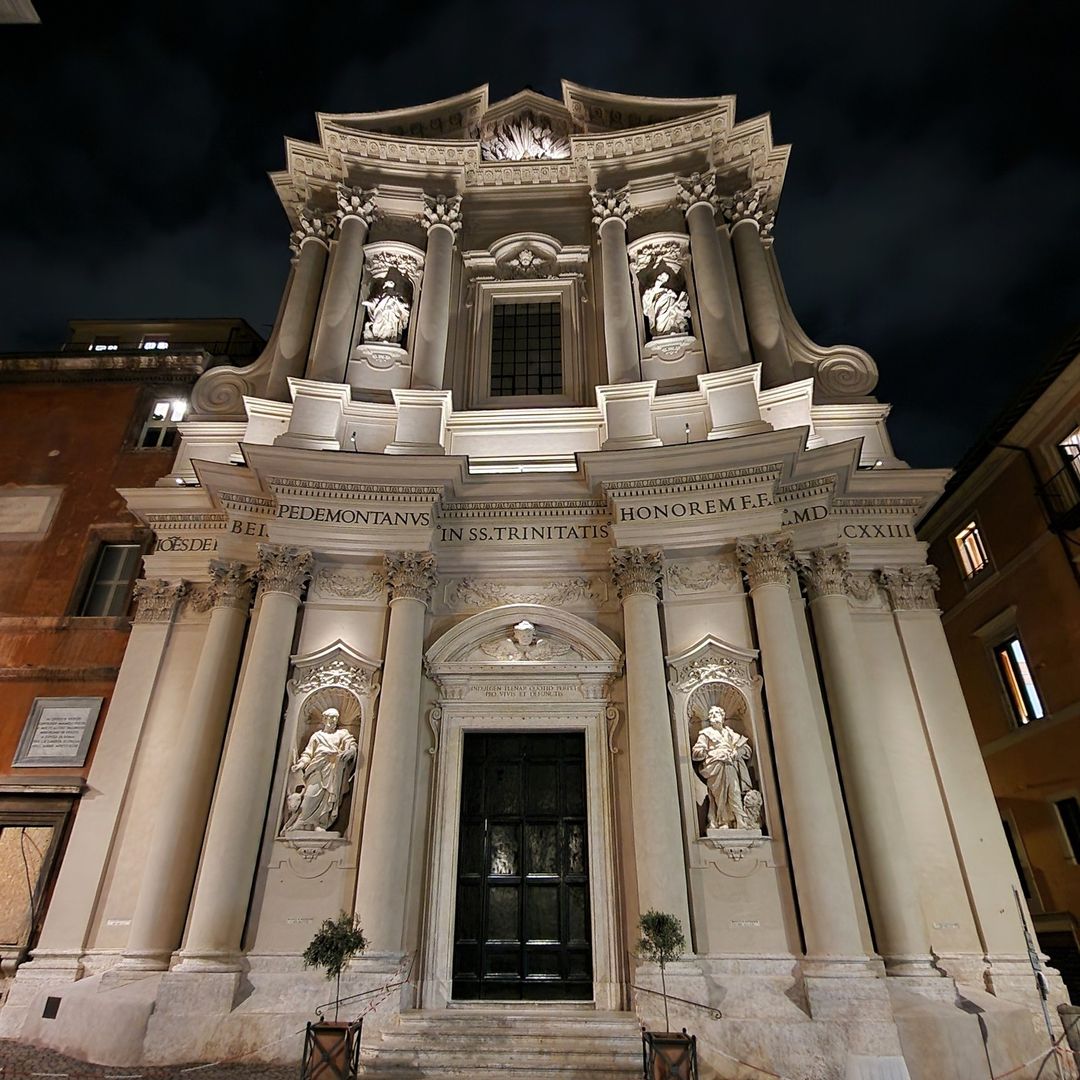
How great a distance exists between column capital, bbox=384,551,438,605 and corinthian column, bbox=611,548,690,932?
9.66 ft

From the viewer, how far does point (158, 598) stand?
41.8 feet

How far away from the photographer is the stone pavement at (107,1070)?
7878mm

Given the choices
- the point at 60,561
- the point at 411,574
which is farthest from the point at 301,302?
the point at 411,574

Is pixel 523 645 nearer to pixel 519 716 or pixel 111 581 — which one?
pixel 519 716

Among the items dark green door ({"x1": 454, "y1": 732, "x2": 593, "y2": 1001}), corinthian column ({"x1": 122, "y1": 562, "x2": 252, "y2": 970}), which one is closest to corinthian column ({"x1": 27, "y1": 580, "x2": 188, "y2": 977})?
corinthian column ({"x1": 122, "y1": 562, "x2": 252, "y2": 970})

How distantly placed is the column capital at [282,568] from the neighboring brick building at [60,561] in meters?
3.49

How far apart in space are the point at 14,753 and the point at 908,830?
45.0 ft

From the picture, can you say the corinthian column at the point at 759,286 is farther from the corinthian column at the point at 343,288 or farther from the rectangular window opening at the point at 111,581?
the rectangular window opening at the point at 111,581

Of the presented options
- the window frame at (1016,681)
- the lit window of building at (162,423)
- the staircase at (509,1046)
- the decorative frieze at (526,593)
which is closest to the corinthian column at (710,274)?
the decorative frieze at (526,593)

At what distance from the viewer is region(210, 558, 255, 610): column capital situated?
12023 mm

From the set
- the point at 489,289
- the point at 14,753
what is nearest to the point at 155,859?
the point at 14,753

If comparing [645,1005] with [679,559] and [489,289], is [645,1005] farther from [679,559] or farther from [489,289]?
[489,289]

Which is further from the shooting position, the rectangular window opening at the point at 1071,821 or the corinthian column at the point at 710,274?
the rectangular window opening at the point at 1071,821

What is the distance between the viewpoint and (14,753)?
1225 cm
